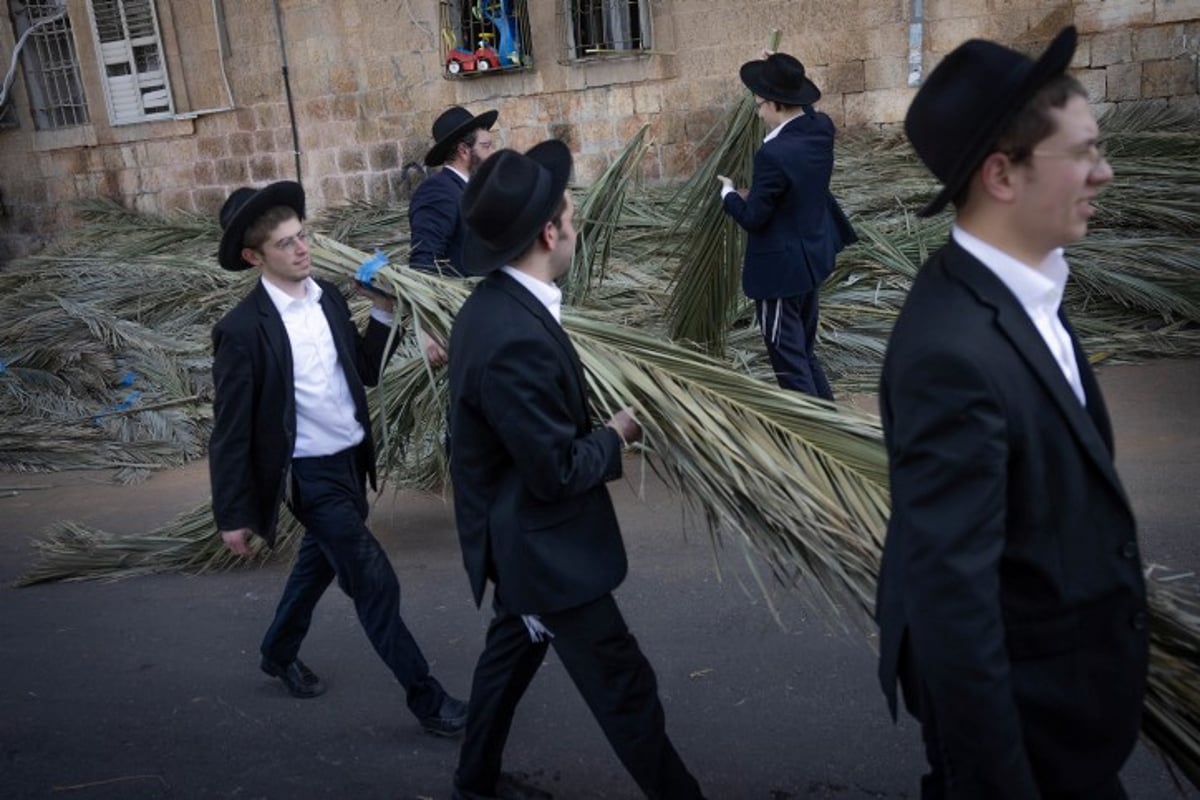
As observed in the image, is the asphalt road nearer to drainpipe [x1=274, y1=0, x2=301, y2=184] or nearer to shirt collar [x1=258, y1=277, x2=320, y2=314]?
shirt collar [x1=258, y1=277, x2=320, y2=314]

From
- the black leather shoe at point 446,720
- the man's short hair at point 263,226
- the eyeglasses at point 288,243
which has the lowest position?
the black leather shoe at point 446,720

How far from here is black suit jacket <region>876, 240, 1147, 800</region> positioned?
160 cm

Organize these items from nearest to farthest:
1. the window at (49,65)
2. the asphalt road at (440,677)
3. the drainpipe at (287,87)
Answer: the asphalt road at (440,677) → the drainpipe at (287,87) → the window at (49,65)

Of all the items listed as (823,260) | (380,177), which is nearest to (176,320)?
(380,177)

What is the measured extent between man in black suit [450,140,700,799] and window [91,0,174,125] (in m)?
12.0

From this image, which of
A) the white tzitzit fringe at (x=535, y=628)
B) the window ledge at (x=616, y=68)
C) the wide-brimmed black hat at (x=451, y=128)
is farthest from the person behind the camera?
the window ledge at (x=616, y=68)

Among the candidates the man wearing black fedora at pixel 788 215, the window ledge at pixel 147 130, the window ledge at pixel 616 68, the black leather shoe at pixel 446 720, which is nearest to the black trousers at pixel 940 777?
the black leather shoe at pixel 446 720

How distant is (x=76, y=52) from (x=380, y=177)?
4732mm

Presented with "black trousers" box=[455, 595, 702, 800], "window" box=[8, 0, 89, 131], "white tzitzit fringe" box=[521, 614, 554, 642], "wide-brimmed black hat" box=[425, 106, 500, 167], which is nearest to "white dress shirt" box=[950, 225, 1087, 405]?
"black trousers" box=[455, 595, 702, 800]

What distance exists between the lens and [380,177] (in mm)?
12172

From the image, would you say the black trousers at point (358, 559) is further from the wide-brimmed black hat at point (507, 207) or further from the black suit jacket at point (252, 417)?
the wide-brimmed black hat at point (507, 207)

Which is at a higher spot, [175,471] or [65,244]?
[65,244]

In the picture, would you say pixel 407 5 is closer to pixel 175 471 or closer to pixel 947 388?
pixel 175 471

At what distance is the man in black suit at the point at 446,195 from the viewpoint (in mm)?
4453
